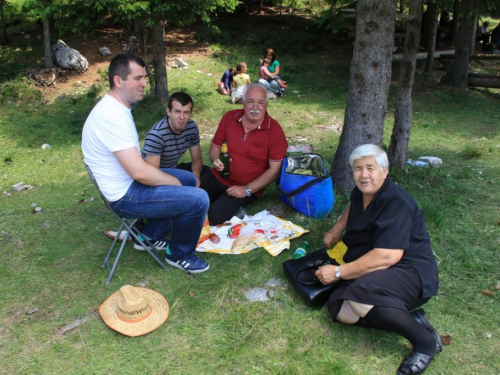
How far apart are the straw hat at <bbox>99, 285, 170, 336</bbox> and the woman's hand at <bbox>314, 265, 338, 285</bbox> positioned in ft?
3.88

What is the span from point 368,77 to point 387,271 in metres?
2.44

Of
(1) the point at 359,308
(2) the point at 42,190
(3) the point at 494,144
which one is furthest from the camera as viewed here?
(3) the point at 494,144

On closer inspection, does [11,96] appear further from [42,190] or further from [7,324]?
[7,324]

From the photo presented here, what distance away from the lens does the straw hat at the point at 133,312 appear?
112 inches

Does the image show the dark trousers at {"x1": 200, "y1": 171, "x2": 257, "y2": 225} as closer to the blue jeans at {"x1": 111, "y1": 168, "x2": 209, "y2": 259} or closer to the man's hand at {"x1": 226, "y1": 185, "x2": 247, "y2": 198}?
the man's hand at {"x1": 226, "y1": 185, "x2": 247, "y2": 198}

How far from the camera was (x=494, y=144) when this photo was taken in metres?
7.48

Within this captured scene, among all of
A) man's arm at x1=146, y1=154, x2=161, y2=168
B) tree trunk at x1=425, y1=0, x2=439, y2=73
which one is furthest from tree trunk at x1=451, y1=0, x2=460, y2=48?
man's arm at x1=146, y1=154, x2=161, y2=168

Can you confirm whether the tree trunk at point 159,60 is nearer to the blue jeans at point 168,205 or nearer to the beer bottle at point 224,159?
the beer bottle at point 224,159

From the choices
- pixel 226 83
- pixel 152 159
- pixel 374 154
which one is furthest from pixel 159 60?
pixel 374 154

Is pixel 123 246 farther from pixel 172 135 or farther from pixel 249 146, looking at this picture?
pixel 249 146

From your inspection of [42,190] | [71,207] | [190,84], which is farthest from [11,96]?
[71,207]

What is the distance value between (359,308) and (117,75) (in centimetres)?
242

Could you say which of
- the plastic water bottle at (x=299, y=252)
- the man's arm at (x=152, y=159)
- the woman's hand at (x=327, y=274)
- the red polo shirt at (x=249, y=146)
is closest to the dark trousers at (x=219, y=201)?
the red polo shirt at (x=249, y=146)

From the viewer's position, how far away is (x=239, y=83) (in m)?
10.8
